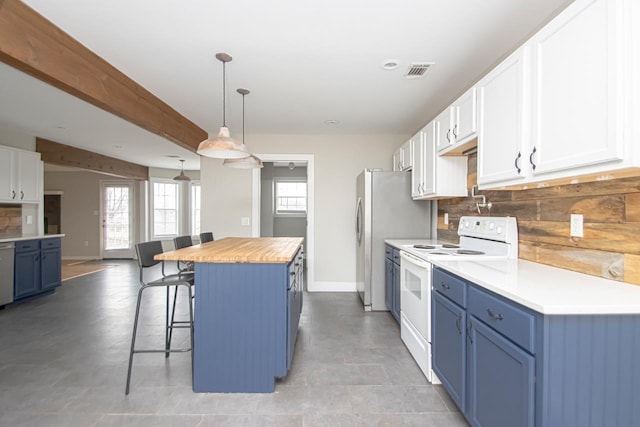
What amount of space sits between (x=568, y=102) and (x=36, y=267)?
5.91 m

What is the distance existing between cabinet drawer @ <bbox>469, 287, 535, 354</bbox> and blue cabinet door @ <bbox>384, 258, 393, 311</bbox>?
1847mm

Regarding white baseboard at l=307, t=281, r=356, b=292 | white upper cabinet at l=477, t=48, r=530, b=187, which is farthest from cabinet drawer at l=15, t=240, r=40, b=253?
white upper cabinet at l=477, t=48, r=530, b=187

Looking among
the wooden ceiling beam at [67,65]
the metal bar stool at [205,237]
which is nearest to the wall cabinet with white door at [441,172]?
the metal bar stool at [205,237]

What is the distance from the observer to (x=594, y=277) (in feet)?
5.06

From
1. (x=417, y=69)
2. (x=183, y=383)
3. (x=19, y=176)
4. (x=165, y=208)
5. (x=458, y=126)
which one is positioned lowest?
(x=183, y=383)

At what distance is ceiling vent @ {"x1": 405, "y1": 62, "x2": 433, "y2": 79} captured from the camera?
251cm

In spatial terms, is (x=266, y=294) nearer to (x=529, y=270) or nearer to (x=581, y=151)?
(x=529, y=270)

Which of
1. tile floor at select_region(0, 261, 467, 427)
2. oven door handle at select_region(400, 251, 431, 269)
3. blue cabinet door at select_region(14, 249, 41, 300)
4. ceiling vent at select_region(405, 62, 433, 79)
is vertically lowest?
tile floor at select_region(0, 261, 467, 427)

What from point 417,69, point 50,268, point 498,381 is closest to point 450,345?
point 498,381

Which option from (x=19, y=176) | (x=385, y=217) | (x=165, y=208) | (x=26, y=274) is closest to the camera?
(x=385, y=217)

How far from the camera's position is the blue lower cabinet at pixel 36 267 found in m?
3.99

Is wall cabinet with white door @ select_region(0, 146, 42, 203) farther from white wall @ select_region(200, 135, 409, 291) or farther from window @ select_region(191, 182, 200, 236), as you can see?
window @ select_region(191, 182, 200, 236)

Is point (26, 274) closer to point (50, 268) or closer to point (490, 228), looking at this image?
point (50, 268)

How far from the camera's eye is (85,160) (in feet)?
19.2
